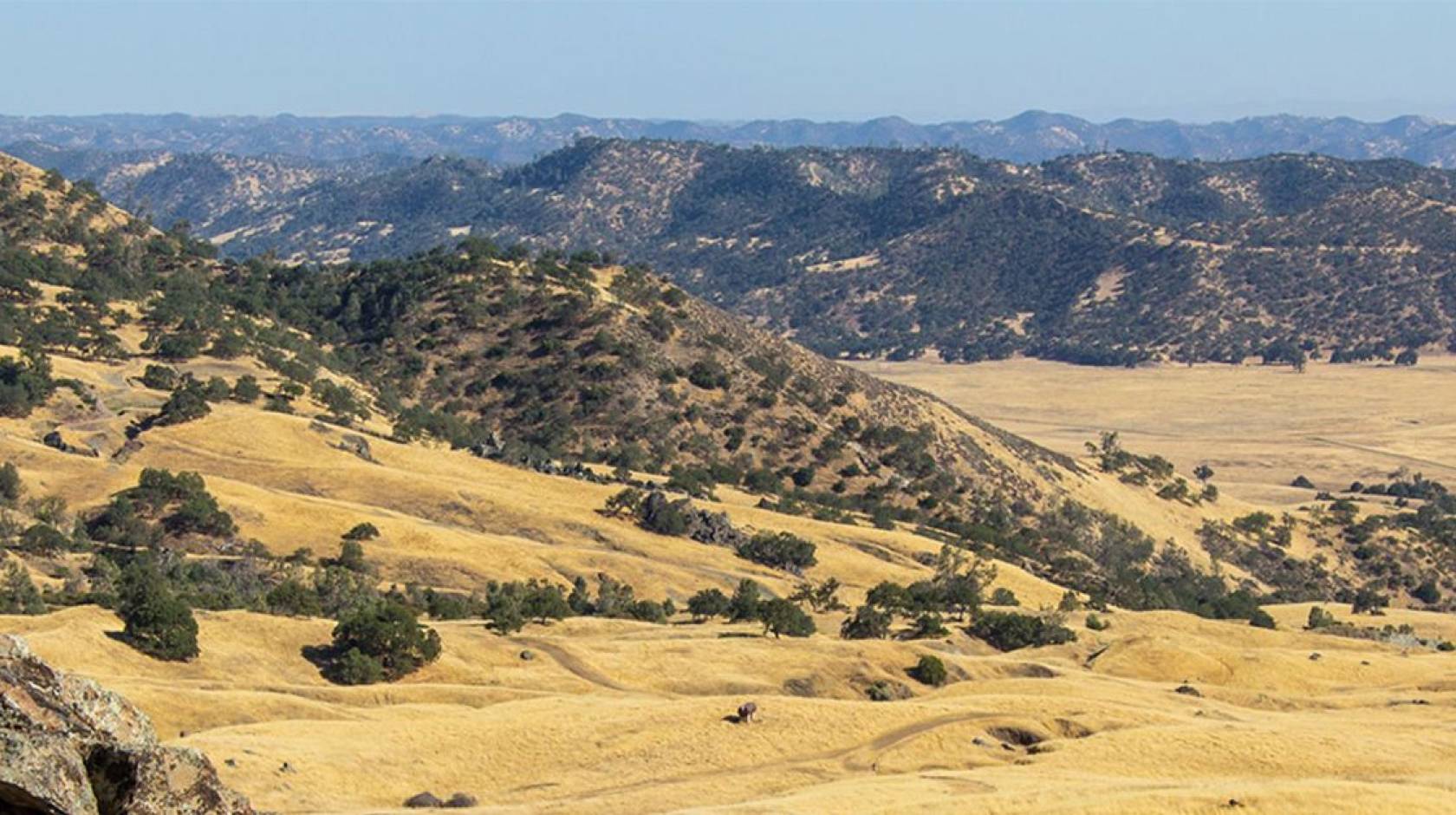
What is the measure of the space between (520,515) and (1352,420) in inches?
5039

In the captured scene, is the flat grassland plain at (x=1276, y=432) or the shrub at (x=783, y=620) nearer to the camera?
the shrub at (x=783, y=620)

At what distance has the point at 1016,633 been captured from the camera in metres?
64.8

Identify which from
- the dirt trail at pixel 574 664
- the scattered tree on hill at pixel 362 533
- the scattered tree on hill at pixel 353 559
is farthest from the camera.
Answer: the scattered tree on hill at pixel 362 533

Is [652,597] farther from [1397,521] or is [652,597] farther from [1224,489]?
[1224,489]

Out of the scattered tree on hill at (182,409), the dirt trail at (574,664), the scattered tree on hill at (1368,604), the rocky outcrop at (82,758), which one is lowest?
the scattered tree on hill at (1368,604)

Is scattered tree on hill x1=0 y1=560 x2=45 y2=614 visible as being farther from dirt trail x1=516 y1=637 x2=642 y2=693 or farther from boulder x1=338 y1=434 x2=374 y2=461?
boulder x1=338 y1=434 x2=374 y2=461

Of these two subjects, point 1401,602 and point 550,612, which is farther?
point 1401,602

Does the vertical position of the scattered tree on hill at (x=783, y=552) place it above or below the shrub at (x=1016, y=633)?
Answer: below

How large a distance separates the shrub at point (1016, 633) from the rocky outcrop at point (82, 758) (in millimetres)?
49520

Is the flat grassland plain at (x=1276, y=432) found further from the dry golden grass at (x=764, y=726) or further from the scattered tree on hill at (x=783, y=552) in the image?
the dry golden grass at (x=764, y=726)

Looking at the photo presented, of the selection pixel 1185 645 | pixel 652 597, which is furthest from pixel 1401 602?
pixel 652 597

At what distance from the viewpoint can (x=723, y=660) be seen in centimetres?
5497

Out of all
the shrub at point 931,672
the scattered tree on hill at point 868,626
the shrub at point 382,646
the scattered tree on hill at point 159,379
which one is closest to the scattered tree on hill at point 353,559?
the shrub at point 382,646

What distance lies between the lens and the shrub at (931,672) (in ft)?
176
